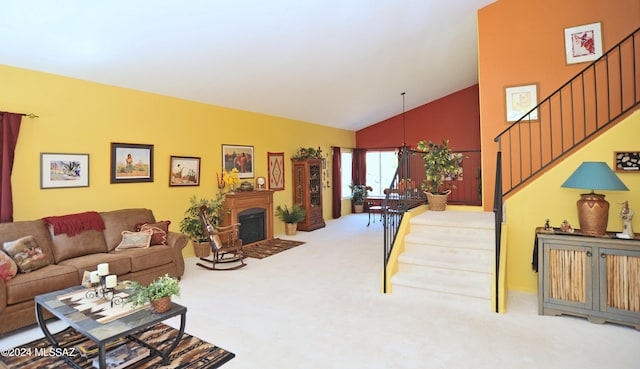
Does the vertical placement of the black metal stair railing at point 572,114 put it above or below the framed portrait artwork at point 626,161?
above

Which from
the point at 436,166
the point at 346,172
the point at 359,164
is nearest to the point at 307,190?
the point at 346,172

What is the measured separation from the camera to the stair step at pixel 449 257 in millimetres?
3816

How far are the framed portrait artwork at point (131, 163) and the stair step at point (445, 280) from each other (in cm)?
397

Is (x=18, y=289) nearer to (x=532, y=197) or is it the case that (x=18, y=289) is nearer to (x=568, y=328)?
(x=568, y=328)

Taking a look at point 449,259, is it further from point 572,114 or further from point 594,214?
point 572,114

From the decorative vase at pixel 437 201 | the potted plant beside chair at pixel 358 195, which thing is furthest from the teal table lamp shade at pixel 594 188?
the potted plant beside chair at pixel 358 195

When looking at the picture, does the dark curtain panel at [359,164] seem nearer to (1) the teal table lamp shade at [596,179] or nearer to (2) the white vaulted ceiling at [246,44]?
(2) the white vaulted ceiling at [246,44]

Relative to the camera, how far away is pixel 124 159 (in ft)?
16.1

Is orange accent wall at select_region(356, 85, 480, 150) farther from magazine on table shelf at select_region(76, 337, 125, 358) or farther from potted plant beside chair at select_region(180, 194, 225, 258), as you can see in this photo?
magazine on table shelf at select_region(76, 337, 125, 358)

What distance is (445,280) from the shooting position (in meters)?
3.81

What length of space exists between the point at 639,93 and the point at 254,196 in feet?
19.8

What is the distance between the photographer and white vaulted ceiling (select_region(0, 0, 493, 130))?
3.42 m

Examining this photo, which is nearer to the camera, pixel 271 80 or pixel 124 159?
pixel 124 159

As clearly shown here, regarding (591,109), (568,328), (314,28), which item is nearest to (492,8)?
(591,109)
